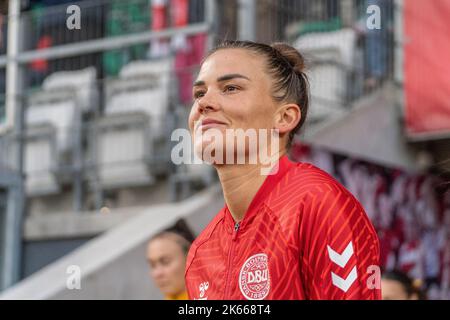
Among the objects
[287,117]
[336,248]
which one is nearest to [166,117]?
[287,117]

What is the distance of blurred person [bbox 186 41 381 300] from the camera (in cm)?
221

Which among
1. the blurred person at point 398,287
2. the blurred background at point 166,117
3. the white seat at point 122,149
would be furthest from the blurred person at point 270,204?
the white seat at point 122,149

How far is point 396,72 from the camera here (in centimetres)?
1102

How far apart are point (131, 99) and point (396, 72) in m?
3.00

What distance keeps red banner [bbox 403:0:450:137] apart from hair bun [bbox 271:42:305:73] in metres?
8.26

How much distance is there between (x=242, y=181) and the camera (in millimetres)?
2447

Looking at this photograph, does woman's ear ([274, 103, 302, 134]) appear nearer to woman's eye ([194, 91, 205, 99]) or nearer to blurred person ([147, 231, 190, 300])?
woman's eye ([194, 91, 205, 99])

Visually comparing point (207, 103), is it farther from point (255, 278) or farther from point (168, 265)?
point (168, 265)

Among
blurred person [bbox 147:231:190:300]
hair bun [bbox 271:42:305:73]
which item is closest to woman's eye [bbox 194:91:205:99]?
hair bun [bbox 271:42:305:73]

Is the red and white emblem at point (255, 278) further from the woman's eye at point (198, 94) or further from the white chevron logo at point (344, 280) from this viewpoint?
the woman's eye at point (198, 94)

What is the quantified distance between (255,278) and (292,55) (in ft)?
1.88

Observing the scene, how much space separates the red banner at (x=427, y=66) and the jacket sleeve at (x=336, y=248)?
8.56 metres
